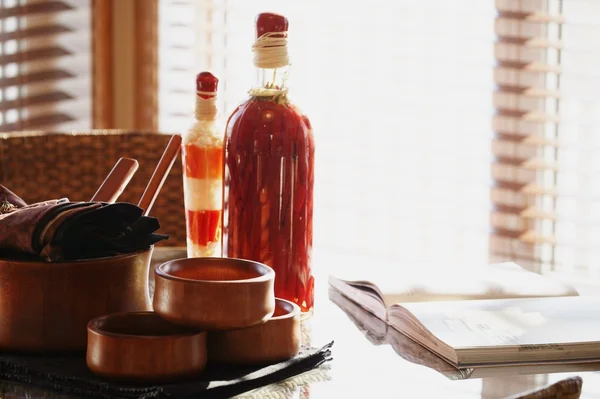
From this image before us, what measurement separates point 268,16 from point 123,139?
0.85 m

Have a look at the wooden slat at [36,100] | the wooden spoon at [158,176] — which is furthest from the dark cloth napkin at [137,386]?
the wooden slat at [36,100]

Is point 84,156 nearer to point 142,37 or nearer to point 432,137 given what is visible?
point 432,137

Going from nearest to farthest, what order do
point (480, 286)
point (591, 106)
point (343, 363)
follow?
point (343, 363) < point (480, 286) < point (591, 106)

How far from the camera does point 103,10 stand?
291 centimetres

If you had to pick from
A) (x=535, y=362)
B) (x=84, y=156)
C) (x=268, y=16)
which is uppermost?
(x=268, y=16)

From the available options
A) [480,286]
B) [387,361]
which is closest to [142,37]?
[480,286]

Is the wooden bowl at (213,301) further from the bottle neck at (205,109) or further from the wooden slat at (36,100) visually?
the wooden slat at (36,100)

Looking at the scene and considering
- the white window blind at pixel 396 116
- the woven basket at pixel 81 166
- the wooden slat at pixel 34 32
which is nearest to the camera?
the woven basket at pixel 81 166

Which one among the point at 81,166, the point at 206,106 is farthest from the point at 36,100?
the point at 206,106

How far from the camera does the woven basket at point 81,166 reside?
1675 mm

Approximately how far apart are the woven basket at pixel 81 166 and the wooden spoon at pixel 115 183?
69 cm

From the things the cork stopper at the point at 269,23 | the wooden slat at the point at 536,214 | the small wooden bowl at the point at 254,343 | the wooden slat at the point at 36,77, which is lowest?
the wooden slat at the point at 536,214

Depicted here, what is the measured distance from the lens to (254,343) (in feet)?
2.47

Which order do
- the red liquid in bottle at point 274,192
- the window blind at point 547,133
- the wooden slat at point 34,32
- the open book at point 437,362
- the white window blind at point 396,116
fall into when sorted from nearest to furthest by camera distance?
the open book at point 437,362 < the red liquid in bottle at point 274,192 < the window blind at point 547,133 < the white window blind at point 396,116 < the wooden slat at point 34,32
